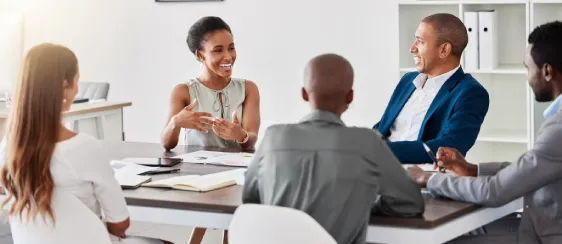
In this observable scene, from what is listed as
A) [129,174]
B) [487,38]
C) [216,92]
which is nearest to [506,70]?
[487,38]

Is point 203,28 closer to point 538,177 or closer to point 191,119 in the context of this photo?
point 191,119

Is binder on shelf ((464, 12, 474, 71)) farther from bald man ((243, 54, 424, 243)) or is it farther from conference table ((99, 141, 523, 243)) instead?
bald man ((243, 54, 424, 243))

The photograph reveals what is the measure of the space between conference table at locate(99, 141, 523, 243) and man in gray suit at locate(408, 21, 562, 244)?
0.05m

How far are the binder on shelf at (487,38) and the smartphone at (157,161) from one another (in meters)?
2.12

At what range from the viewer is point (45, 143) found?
7.11 ft

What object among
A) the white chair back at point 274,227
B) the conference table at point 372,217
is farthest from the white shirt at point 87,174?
the white chair back at point 274,227

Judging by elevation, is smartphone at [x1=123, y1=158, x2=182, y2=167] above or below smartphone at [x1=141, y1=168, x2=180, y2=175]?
above

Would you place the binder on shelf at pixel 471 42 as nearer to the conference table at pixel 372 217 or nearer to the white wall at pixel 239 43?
the white wall at pixel 239 43

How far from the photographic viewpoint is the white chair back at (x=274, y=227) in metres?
1.93

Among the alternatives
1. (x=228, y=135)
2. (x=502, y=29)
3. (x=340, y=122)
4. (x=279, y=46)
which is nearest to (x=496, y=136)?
(x=502, y=29)

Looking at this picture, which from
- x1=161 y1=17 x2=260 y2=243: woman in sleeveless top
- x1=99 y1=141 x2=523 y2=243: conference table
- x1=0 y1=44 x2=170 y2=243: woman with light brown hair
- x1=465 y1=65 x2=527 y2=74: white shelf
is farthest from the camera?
x1=465 y1=65 x2=527 y2=74: white shelf

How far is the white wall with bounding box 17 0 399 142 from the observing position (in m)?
5.18

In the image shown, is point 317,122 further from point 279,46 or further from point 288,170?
point 279,46

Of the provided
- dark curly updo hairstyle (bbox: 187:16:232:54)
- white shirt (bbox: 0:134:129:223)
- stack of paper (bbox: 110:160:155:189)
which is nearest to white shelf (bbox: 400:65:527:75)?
dark curly updo hairstyle (bbox: 187:16:232:54)
